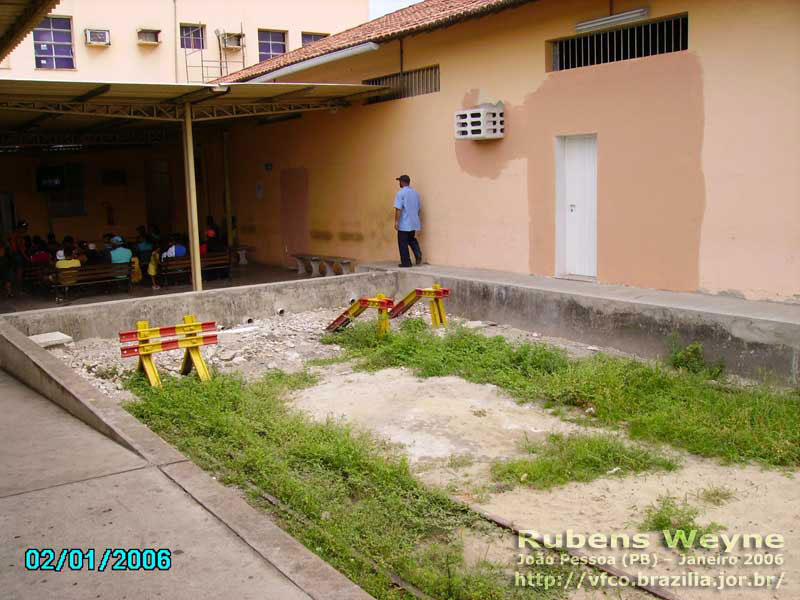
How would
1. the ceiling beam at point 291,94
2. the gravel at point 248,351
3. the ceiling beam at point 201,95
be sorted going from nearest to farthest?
1. the gravel at point 248,351
2. the ceiling beam at point 201,95
3. the ceiling beam at point 291,94

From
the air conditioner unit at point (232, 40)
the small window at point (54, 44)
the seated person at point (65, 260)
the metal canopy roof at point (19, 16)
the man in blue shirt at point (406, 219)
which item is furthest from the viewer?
the air conditioner unit at point (232, 40)

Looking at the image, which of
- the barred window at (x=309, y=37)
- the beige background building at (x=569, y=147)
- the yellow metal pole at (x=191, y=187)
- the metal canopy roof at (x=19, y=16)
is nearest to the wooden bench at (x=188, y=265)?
the beige background building at (x=569, y=147)

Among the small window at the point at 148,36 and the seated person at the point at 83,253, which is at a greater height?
the small window at the point at 148,36

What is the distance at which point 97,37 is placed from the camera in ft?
71.5

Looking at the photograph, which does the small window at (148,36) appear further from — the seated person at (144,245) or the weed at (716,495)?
the weed at (716,495)

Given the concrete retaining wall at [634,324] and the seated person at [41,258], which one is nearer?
the concrete retaining wall at [634,324]

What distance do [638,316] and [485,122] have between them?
4197mm

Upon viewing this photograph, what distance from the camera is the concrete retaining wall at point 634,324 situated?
7582mm

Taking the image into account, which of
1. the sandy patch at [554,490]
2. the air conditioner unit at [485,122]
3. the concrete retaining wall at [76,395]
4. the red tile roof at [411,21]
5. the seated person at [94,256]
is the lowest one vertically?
the sandy patch at [554,490]

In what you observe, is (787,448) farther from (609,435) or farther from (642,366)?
(642,366)

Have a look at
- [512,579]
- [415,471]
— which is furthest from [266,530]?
[415,471]

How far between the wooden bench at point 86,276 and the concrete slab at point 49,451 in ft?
23.6

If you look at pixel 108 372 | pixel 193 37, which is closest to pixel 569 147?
pixel 108 372

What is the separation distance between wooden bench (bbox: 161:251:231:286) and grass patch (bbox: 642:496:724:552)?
11.8 metres
